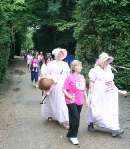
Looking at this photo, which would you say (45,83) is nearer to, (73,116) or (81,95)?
(81,95)

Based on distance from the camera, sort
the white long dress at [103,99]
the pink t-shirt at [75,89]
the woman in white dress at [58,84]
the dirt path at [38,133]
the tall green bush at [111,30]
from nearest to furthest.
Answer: the dirt path at [38,133] → the pink t-shirt at [75,89] → the white long dress at [103,99] → the woman in white dress at [58,84] → the tall green bush at [111,30]

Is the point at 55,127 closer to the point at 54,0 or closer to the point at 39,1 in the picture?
the point at 54,0

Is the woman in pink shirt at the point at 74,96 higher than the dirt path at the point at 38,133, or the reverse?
the woman in pink shirt at the point at 74,96

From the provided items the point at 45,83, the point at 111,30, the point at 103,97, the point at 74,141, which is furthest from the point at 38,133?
the point at 111,30

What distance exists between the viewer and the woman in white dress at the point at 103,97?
9742mm

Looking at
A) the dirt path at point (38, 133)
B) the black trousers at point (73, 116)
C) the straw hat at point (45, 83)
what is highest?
the straw hat at point (45, 83)

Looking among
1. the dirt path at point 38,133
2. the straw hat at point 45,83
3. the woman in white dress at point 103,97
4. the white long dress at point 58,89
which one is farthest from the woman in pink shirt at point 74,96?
the straw hat at point 45,83

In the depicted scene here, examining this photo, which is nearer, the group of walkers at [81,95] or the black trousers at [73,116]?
the black trousers at [73,116]

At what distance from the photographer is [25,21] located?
45.4m

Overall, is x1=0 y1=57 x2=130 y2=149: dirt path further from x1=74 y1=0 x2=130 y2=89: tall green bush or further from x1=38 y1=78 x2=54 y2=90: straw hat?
x1=74 y1=0 x2=130 y2=89: tall green bush

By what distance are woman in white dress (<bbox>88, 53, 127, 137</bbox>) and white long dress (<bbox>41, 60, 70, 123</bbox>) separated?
41.9 inches

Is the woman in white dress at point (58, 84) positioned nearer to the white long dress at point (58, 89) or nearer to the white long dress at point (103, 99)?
the white long dress at point (58, 89)

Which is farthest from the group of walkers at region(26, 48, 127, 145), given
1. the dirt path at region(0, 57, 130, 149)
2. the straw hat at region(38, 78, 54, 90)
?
the dirt path at region(0, 57, 130, 149)

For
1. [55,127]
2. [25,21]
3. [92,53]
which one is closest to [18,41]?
[25,21]
